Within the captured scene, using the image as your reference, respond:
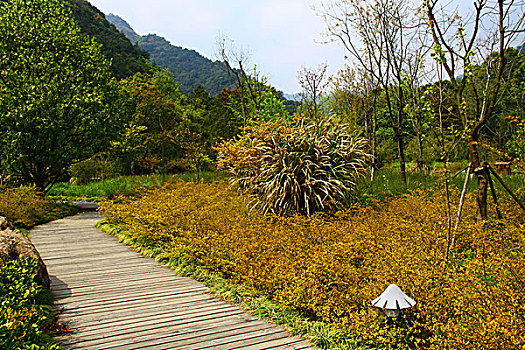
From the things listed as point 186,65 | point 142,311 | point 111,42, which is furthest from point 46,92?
point 186,65

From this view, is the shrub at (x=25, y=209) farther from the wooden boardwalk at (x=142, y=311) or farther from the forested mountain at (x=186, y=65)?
the forested mountain at (x=186, y=65)

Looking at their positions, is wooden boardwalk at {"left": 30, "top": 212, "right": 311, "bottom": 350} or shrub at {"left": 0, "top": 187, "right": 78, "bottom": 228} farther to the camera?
shrub at {"left": 0, "top": 187, "right": 78, "bottom": 228}

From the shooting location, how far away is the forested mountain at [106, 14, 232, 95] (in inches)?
1720

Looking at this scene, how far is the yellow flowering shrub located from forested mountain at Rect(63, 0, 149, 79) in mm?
26180

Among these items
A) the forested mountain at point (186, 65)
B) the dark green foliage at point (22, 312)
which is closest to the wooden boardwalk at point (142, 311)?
the dark green foliage at point (22, 312)

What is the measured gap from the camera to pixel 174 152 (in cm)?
2325

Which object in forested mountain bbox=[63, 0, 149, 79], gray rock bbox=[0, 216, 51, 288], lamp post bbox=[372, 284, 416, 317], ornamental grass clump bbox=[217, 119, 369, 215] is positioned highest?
forested mountain bbox=[63, 0, 149, 79]

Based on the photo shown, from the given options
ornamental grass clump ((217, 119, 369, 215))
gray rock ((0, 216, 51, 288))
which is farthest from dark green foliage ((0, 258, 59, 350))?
ornamental grass clump ((217, 119, 369, 215))

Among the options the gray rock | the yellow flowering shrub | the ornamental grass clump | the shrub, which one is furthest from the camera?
the shrub

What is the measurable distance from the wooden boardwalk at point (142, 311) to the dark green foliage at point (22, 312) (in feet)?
0.47

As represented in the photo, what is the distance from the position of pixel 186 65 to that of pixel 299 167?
52042 millimetres

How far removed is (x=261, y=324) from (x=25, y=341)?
1639mm

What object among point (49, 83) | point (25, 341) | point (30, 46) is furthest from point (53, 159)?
point (25, 341)

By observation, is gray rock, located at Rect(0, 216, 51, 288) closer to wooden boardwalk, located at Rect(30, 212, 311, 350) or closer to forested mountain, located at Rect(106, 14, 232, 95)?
wooden boardwalk, located at Rect(30, 212, 311, 350)
